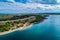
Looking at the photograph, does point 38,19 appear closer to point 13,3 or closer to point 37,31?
point 37,31

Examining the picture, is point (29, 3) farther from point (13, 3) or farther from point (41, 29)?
point (41, 29)

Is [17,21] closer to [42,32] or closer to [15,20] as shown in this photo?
[15,20]

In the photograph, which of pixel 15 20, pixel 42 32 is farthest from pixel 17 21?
pixel 42 32

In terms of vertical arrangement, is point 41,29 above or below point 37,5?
below

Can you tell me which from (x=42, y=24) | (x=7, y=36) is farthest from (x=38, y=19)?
(x=7, y=36)

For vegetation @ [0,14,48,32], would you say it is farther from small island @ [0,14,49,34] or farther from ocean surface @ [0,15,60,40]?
ocean surface @ [0,15,60,40]

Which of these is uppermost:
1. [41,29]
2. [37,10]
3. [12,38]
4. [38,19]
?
[37,10]

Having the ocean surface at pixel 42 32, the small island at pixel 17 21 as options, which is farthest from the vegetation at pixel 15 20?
the ocean surface at pixel 42 32

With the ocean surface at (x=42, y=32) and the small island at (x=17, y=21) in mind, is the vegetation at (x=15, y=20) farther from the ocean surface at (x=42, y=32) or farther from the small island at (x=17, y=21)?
the ocean surface at (x=42, y=32)
